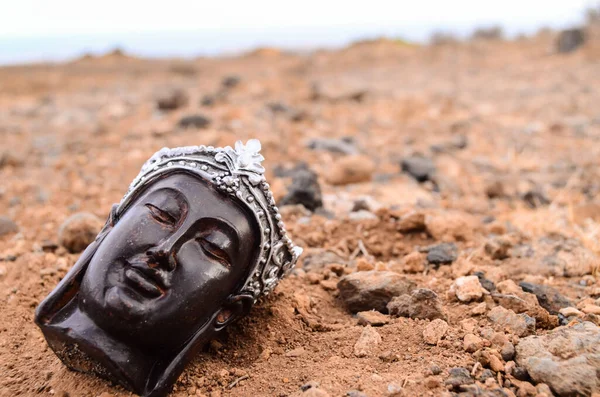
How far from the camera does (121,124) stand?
29.6 ft

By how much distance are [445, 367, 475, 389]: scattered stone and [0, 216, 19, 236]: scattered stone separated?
386 centimetres

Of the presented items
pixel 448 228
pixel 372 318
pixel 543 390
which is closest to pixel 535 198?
pixel 448 228

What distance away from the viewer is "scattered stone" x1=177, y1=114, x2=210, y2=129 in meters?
8.11

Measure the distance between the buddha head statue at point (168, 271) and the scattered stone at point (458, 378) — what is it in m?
1.04

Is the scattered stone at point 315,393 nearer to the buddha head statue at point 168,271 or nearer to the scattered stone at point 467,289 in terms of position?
the buddha head statue at point 168,271

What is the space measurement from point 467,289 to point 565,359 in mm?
848

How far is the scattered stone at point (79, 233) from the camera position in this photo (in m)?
4.32

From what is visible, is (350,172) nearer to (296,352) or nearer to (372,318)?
(372,318)

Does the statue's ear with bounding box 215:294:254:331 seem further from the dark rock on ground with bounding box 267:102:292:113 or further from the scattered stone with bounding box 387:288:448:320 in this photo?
the dark rock on ground with bounding box 267:102:292:113

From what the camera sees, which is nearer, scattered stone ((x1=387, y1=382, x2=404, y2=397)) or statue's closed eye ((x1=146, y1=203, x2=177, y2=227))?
scattered stone ((x1=387, y1=382, x2=404, y2=397))

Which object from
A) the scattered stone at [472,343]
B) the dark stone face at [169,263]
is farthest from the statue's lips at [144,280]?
the scattered stone at [472,343]

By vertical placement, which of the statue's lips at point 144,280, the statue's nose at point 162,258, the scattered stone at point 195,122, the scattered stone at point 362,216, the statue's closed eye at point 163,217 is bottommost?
the scattered stone at point 362,216

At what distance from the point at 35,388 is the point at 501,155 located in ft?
21.2

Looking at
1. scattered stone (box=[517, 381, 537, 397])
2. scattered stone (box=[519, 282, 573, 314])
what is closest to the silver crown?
scattered stone (box=[517, 381, 537, 397])
